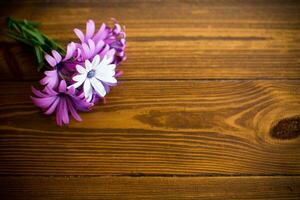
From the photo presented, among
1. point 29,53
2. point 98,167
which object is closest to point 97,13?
point 29,53

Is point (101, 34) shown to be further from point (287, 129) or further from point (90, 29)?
point (287, 129)

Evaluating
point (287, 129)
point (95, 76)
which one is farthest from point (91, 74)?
point (287, 129)

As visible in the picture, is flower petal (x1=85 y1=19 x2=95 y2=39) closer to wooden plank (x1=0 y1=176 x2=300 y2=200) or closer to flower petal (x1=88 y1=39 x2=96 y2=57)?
flower petal (x1=88 y1=39 x2=96 y2=57)

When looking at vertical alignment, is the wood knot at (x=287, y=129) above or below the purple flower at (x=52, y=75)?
below

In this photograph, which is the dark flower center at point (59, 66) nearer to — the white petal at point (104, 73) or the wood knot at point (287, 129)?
the white petal at point (104, 73)

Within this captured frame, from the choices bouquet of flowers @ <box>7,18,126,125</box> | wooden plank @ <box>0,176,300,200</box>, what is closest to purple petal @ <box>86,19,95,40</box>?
bouquet of flowers @ <box>7,18,126,125</box>

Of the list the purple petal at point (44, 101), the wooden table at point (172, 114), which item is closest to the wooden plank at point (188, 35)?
the wooden table at point (172, 114)
